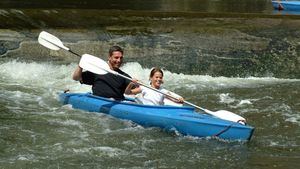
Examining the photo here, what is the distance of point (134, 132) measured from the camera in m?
6.33

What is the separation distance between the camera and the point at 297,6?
17906 millimetres

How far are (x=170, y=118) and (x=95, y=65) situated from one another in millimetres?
1285

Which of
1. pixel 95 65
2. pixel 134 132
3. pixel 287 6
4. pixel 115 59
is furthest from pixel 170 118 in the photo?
pixel 287 6

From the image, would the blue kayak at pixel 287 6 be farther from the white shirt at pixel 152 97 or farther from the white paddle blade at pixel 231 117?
the white paddle blade at pixel 231 117

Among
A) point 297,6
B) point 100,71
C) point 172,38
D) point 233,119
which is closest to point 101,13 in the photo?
point 172,38

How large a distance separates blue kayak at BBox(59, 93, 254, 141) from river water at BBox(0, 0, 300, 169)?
78 millimetres

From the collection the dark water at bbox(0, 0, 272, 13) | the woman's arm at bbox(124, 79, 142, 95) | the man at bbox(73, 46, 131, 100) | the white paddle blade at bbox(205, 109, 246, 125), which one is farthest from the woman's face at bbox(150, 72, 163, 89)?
the dark water at bbox(0, 0, 272, 13)

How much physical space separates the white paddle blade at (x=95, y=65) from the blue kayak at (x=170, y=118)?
37 cm

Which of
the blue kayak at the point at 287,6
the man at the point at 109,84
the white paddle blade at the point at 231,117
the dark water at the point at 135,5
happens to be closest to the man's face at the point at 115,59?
the man at the point at 109,84

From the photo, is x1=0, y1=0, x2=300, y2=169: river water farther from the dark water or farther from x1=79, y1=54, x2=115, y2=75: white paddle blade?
the dark water

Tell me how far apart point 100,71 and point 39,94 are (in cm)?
203

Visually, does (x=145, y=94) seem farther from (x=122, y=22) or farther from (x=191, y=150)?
(x=122, y=22)

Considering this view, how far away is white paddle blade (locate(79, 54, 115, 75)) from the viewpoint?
682 cm

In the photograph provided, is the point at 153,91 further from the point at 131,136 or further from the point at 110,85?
the point at 131,136
